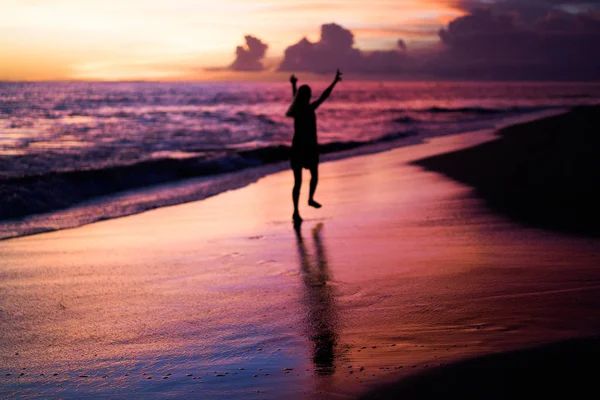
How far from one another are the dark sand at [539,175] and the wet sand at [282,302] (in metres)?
0.54

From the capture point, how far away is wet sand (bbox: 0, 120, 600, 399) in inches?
140

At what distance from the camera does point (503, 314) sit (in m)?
4.28

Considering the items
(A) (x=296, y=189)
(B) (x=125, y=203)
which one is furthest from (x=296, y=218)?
(B) (x=125, y=203)

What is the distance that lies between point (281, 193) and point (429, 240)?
560cm

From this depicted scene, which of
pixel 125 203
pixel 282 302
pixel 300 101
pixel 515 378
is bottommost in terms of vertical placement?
pixel 125 203

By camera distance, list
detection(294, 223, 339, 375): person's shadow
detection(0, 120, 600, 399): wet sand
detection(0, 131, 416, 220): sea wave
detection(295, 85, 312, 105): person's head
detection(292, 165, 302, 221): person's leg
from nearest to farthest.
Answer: detection(0, 120, 600, 399): wet sand < detection(294, 223, 339, 375): person's shadow < detection(292, 165, 302, 221): person's leg < detection(295, 85, 312, 105): person's head < detection(0, 131, 416, 220): sea wave

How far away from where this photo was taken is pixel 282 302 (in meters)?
5.01

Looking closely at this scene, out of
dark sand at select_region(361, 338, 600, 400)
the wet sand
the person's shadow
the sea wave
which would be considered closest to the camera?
dark sand at select_region(361, 338, 600, 400)

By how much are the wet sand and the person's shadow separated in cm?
2

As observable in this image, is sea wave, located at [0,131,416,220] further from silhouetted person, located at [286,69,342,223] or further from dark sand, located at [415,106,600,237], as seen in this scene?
dark sand, located at [415,106,600,237]

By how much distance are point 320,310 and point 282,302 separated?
403 millimetres

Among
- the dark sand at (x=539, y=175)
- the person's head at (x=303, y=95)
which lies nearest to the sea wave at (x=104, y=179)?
the person's head at (x=303, y=95)

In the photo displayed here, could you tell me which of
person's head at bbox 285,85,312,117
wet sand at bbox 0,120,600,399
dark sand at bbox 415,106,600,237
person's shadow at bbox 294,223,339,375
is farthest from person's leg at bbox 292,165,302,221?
dark sand at bbox 415,106,600,237

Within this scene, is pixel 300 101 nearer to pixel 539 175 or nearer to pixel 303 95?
pixel 303 95
